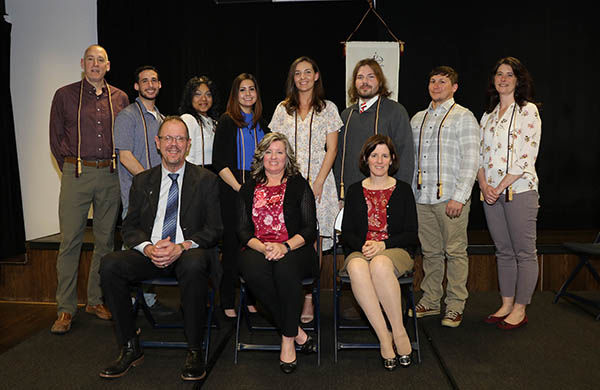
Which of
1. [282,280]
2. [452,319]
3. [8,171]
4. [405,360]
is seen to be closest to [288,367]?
[282,280]

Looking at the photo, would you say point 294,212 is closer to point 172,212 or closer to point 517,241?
point 172,212

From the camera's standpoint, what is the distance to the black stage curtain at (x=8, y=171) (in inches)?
181

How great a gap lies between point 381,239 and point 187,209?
116cm

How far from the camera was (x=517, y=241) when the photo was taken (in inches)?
121

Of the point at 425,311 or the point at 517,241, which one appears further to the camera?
the point at 425,311

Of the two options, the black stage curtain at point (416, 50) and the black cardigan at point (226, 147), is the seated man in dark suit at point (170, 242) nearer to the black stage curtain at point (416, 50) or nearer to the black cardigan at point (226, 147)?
the black cardigan at point (226, 147)

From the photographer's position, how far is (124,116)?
10.7ft

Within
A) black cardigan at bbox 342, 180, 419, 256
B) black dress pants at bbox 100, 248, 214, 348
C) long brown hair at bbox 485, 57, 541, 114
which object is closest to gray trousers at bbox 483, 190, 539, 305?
long brown hair at bbox 485, 57, 541, 114

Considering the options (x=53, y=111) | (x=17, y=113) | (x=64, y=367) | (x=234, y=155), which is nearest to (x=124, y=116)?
(x=53, y=111)

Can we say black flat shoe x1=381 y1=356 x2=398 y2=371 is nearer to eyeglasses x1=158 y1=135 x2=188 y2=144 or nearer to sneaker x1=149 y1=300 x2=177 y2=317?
eyeglasses x1=158 y1=135 x2=188 y2=144

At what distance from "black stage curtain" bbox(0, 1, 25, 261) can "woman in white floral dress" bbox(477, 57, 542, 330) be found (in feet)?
14.3

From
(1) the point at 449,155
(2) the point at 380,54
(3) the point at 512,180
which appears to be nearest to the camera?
(3) the point at 512,180

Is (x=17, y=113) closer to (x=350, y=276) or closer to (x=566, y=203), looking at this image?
(x=350, y=276)

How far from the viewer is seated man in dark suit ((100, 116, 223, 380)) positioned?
8.10 feet
